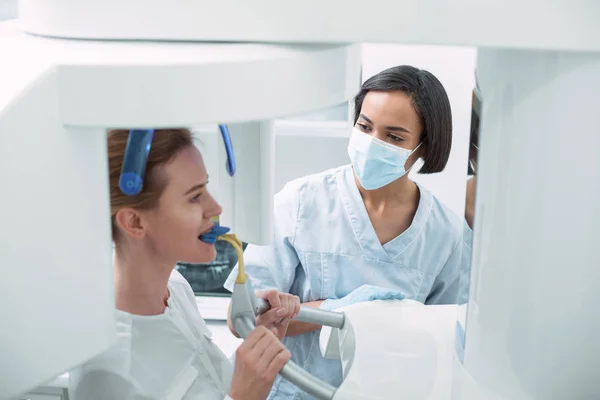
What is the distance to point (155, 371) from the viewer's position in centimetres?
99

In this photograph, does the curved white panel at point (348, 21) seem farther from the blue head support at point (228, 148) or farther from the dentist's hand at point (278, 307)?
the dentist's hand at point (278, 307)

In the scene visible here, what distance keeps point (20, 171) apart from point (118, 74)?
0.30 ft

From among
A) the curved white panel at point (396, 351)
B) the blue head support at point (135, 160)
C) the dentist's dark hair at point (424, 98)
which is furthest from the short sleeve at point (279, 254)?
the blue head support at point (135, 160)

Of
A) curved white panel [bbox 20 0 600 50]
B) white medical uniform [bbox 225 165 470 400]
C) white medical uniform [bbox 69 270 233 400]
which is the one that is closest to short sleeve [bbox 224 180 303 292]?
white medical uniform [bbox 225 165 470 400]

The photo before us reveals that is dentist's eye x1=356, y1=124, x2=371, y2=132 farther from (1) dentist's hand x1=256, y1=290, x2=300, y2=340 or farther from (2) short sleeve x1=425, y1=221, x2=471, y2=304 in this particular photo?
(1) dentist's hand x1=256, y1=290, x2=300, y2=340

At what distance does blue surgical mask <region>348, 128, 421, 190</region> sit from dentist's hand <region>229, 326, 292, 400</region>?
0.64 meters

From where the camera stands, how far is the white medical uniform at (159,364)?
0.93 m

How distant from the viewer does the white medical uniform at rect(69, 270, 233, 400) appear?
3.06ft

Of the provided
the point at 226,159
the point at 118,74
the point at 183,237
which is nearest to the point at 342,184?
the point at 183,237

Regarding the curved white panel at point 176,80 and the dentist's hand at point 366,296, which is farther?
the dentist's hand at point 366,296

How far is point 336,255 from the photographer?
155 cm

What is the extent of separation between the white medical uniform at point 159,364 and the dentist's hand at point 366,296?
23 centimetres

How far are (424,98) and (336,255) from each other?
1.30ft

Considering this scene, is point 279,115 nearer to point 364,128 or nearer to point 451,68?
point 364,128
